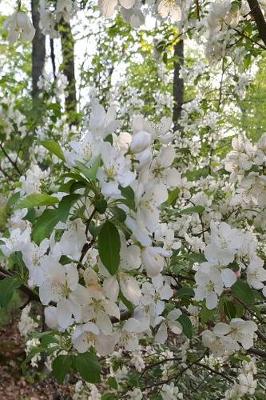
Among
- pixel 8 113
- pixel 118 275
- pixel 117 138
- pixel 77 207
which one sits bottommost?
pixel 118 275

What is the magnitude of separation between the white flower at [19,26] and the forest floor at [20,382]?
383 centimetres

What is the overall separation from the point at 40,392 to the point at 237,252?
4.59 m

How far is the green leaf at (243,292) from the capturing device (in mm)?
1394

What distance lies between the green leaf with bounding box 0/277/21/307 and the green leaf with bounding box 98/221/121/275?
349mm

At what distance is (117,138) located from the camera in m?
1.12

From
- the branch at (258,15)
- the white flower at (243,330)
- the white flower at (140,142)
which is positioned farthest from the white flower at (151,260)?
the branch at (258,15)

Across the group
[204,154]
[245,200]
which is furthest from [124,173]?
[204,154]

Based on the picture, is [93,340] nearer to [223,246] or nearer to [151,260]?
[151,260]

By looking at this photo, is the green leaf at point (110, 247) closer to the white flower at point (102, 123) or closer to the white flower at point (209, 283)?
the white flower at point (102, 123)

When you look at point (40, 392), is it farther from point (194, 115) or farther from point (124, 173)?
point (124, 173)

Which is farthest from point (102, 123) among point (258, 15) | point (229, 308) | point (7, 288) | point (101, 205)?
point (258, 15)

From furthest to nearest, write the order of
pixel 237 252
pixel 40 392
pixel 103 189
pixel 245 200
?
pixel 40 392 < pixel 245 200 < pixel 237 252 < pixel 103 189

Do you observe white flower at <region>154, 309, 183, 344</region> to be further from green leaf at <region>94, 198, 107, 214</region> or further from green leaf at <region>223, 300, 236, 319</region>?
green leaf at <region>94, 198, 107, 214</region>

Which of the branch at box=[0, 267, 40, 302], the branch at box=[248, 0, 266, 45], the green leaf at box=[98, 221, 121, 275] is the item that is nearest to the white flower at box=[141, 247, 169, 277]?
the green leaf at box=[98, 221, 121, 275]
